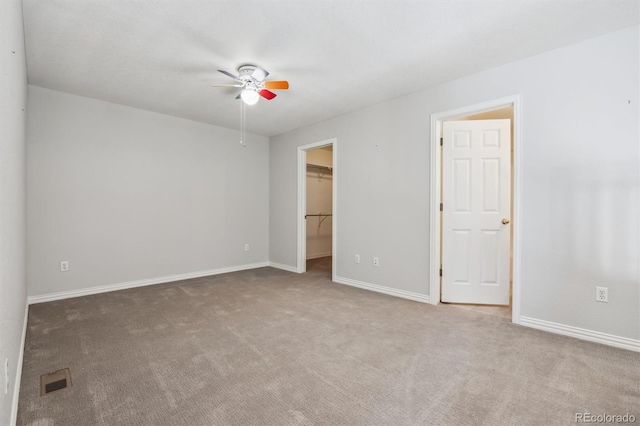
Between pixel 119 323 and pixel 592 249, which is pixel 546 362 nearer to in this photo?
pixel 592 249

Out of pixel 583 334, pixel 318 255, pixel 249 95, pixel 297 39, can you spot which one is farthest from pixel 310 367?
pixel 318 255

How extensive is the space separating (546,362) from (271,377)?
1943mm

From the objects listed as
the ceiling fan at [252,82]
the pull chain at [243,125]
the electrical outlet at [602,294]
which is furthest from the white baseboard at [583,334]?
the pull chain at [243,125]

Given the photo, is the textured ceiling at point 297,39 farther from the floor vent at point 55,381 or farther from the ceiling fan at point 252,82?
the floor vent at point 55,381

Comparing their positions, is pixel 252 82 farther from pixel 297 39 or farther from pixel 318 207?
pixel 318 207

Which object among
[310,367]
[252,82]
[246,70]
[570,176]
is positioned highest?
[246,70]

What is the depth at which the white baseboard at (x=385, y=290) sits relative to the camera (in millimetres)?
3544

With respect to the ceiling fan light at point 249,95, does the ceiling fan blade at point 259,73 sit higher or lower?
higher

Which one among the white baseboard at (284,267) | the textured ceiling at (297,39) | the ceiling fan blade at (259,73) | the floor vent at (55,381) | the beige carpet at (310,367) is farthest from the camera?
the white baseboard at (284,267)

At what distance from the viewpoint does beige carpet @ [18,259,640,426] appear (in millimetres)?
1589

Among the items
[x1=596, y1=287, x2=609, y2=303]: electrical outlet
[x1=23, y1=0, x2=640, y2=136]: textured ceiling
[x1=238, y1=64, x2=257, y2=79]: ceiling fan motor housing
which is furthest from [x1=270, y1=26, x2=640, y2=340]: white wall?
[x1=238, y1=64, x2=257, y2=79]: ceiling fan motor housing

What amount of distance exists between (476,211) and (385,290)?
1.48m

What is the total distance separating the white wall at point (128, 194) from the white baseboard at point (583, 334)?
432cm

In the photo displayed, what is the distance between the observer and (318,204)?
6.95 metres
